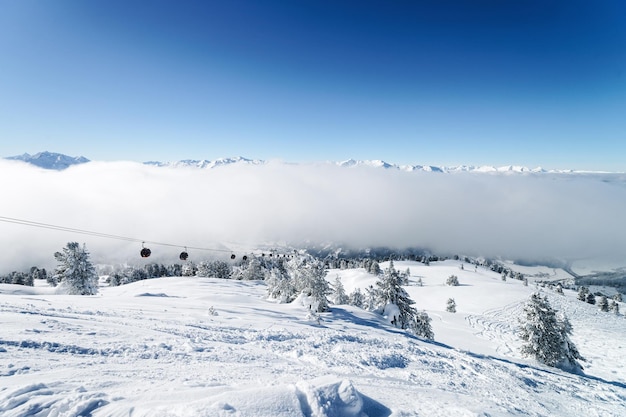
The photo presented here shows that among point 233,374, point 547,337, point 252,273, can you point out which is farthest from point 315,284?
point 252,273

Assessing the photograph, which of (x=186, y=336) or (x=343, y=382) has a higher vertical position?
(x=343, y=382)

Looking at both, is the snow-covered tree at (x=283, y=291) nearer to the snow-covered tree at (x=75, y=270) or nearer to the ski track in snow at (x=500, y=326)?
the snow-covered tree at (x=75, y=270)

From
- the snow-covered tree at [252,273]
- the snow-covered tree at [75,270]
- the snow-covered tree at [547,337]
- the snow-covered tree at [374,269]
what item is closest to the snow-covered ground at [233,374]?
the snow-covered tree at [547,337]

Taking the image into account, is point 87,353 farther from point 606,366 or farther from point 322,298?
point 606,366

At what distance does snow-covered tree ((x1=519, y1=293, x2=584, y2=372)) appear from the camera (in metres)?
26.4

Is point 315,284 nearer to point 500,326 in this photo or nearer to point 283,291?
point 283,291

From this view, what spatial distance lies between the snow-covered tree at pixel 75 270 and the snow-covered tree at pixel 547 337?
175ft

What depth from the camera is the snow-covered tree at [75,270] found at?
3847 cm

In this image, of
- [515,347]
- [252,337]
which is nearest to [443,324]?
[515,347]

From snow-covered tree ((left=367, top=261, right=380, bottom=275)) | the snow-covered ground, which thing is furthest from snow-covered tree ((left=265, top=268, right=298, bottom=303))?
snow-covered tree ((left=367, top=261, right=380, bottom=275))

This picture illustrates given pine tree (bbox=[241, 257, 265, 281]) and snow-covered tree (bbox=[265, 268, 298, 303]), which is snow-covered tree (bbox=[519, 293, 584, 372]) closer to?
snow-covered tree (bbox=[265, 268, 298, 303])

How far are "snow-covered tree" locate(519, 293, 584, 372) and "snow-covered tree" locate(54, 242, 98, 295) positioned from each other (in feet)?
175

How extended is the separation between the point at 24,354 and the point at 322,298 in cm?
2664

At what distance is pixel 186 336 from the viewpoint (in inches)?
500
